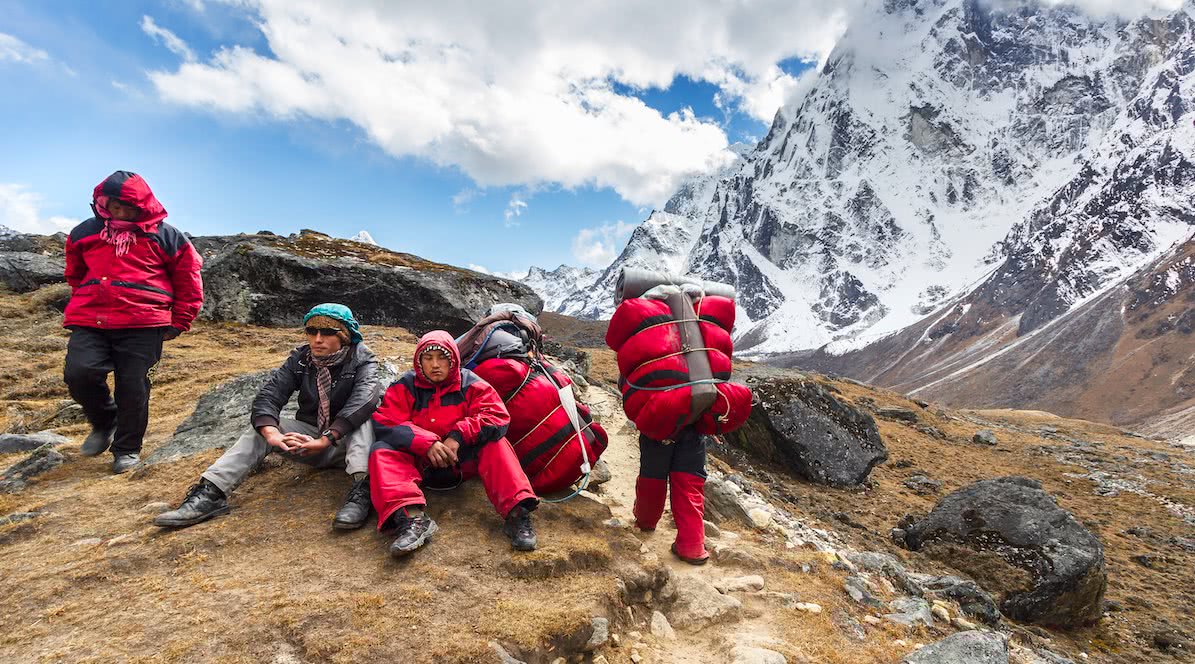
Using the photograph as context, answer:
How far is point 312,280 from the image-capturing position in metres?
14.7

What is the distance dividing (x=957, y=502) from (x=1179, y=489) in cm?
1294

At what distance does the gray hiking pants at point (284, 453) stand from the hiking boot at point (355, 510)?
16 centimetres

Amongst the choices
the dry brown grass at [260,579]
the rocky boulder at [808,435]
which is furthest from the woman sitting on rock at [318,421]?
the rocky boulder at [808,435]

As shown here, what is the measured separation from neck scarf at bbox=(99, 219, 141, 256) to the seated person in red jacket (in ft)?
10.6

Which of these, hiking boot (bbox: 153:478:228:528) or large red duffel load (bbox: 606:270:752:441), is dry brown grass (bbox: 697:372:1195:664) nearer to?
large red duffel load (bbox: 606:270:752:441)

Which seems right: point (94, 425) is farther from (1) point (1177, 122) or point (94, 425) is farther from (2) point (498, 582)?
(1) point (1177, 122)

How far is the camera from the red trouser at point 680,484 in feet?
16.8

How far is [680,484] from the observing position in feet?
17.1

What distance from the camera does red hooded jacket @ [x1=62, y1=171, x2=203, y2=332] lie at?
5.23 m

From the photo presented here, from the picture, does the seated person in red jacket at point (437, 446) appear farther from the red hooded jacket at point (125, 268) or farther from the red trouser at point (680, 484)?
the red hooded jacket at point (125, 268)

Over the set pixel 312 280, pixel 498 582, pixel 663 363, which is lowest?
pixel 498 582

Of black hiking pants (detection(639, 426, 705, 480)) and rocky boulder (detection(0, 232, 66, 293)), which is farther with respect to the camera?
rocky boulder (detection(0, 232, 66, 293))

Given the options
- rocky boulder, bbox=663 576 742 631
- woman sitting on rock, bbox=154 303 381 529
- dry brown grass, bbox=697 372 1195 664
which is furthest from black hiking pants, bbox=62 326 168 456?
dry brown grass, bbox=697 372 1195 664

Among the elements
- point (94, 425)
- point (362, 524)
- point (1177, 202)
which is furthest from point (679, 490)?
point (1177, 202)
